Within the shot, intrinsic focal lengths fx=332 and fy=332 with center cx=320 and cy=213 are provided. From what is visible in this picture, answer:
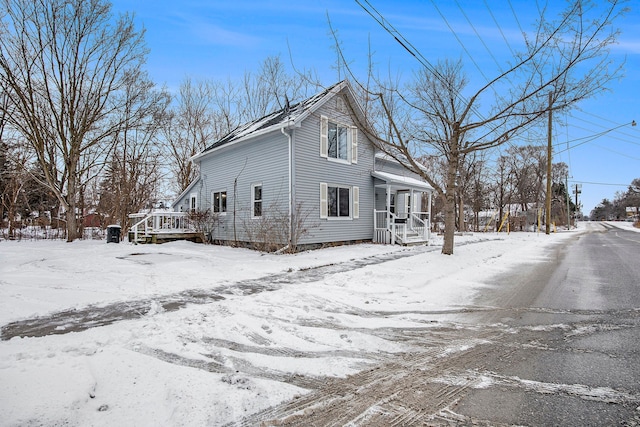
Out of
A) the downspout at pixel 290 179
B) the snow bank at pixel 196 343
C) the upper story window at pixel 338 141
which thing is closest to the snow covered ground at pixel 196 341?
the snow bank at pixel 196 343

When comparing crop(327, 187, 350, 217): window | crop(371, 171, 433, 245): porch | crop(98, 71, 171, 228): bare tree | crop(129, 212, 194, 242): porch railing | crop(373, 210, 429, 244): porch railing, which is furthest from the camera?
crop(98, 71, 171, 228): bare tree

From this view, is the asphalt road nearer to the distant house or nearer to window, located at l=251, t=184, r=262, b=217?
the distant house

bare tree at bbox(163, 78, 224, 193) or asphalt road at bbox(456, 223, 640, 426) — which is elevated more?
bare tree at bbox(163, 78, 224, 193)

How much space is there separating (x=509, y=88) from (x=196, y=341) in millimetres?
10334

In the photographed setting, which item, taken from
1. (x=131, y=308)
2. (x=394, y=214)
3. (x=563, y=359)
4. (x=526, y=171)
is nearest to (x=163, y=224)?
(x=394, y=214)

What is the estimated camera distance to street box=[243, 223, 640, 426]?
2271mm

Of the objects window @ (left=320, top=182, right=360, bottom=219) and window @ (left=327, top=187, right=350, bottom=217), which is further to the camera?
window @ (left=327, top=187, right=350, bottom=217)

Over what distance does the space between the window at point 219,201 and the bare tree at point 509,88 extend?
25.6ft

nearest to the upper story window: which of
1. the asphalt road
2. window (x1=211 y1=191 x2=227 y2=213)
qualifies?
window (x1=211 y1=191 x2=227 y2=213)

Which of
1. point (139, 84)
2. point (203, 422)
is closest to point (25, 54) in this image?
point (139, 84)

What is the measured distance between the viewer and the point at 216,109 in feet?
84.1

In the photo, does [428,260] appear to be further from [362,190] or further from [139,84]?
[139,84]

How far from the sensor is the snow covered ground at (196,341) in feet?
7.88

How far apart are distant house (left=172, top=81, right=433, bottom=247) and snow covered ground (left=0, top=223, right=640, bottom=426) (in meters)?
4.99
